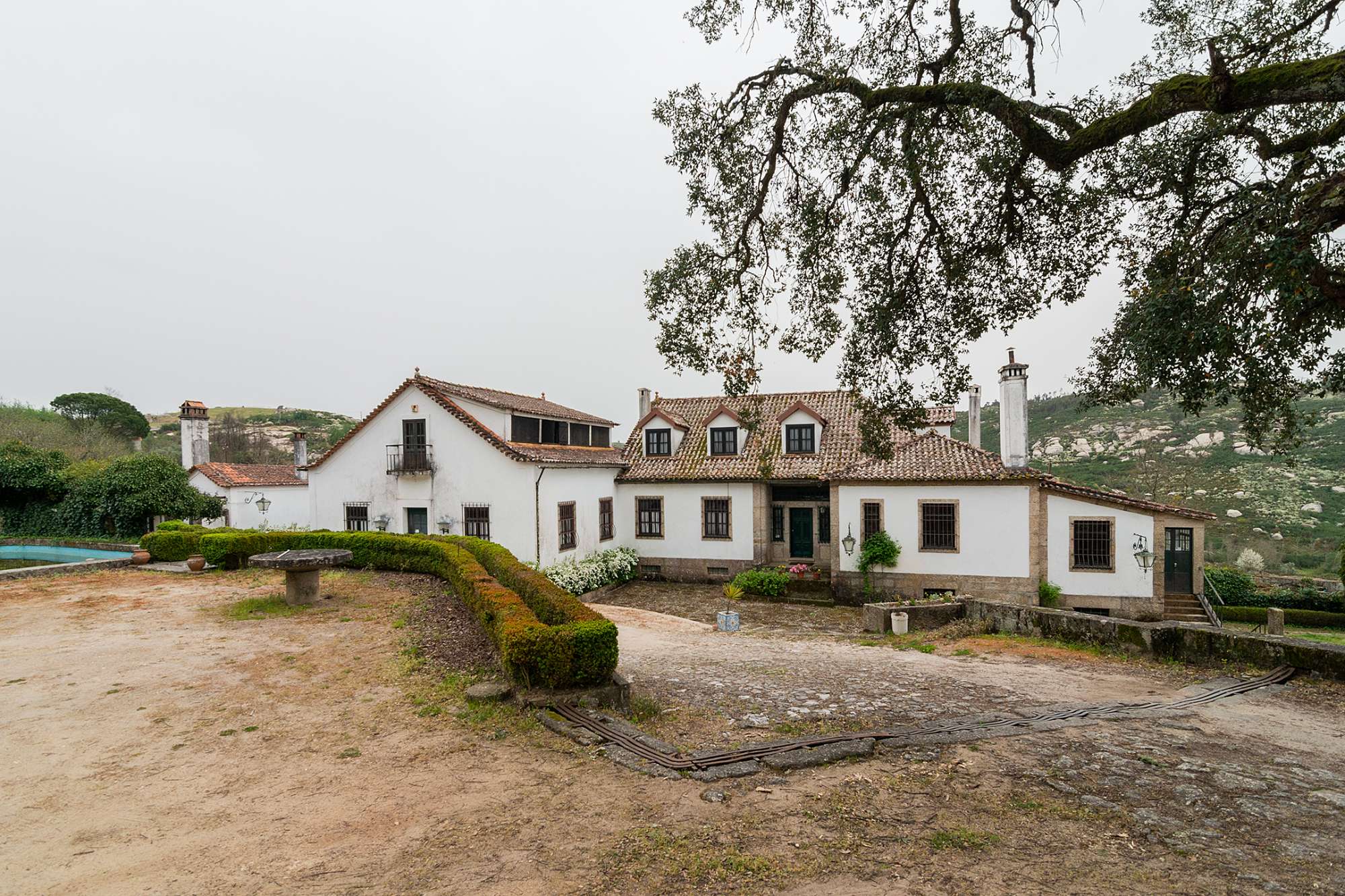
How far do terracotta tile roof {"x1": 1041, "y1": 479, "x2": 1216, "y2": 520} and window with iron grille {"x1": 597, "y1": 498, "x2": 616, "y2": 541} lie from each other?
14.6 m

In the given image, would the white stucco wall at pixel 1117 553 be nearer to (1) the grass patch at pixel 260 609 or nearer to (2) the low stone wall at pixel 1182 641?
(2) the low stone wall at pixel 1182 641

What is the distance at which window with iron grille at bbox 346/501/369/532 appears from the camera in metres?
21.9

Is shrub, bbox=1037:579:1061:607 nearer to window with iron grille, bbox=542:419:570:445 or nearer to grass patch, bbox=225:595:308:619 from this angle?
window with iron grille, bbox=542:419:570:445

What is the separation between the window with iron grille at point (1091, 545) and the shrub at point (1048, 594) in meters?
0.89

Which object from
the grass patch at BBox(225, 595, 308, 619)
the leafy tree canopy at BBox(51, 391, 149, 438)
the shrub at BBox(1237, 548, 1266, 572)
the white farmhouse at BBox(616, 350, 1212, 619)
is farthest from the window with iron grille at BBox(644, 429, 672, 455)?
the leafy tree canopy at BBox(51, 391, 149, 438)

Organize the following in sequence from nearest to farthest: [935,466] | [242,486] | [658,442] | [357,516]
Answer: [935,466] → [357,516] → [658,442] → [242,486]

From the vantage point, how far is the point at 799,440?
2314 centimetres

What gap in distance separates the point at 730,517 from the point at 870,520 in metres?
5.09

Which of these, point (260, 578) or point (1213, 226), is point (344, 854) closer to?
point (1213, 226)

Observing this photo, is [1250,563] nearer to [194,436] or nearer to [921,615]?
[921,615]

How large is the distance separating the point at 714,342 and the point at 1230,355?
566cm

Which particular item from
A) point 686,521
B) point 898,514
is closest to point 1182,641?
point 898,514

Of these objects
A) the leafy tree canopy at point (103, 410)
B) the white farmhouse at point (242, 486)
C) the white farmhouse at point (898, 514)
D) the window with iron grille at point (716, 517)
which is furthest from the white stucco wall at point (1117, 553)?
the leafy tree canopy at point (103, 410)

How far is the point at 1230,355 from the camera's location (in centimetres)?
570
